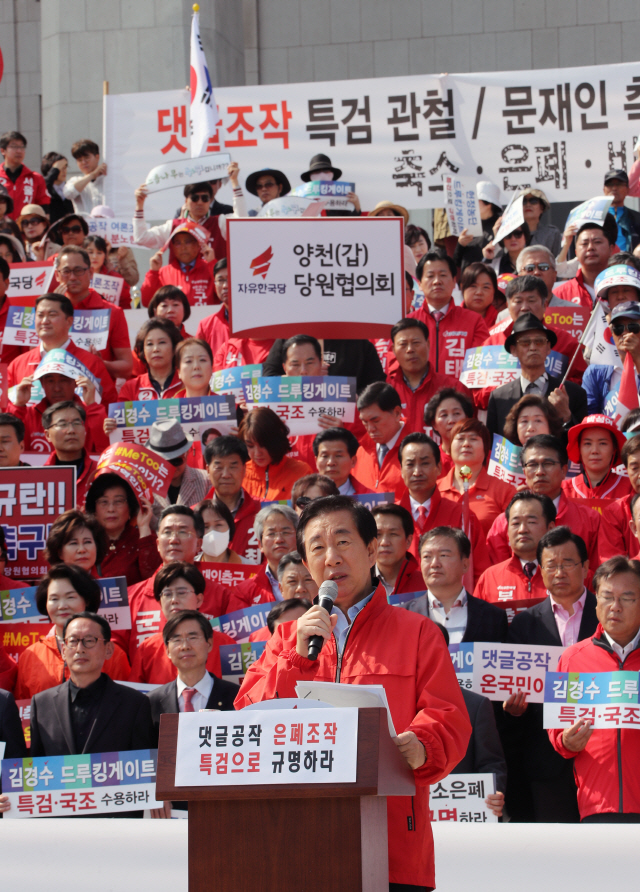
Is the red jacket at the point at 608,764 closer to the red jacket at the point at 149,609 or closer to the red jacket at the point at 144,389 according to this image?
the red jacket at the point at 149,609

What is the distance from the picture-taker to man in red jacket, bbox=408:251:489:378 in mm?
8469

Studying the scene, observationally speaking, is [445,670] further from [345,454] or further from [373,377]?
[373,377]

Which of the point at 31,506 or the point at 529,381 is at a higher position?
the point at 529,381

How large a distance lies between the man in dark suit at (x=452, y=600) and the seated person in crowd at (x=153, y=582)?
39.1 inches

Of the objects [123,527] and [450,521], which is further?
[123,527]

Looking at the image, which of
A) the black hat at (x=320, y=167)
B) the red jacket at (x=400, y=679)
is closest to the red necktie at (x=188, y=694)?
the red jacket at (x=400, y=679)

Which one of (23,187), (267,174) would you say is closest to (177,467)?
(267,174)

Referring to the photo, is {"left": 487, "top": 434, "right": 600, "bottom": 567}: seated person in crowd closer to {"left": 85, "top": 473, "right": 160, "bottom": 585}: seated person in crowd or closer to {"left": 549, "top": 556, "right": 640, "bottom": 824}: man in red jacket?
{"left": 549, "top": 556, "right": 640, "bottom": 824}: man in red jacket

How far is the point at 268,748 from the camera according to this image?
256 cm

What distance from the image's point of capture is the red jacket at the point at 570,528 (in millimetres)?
6145

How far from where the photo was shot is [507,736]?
5.26 meters

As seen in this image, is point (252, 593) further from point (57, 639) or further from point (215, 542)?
point (57, 639)

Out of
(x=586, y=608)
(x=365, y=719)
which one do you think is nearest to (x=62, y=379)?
(x=586, y=608)

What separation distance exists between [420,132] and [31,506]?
21.7 feet
